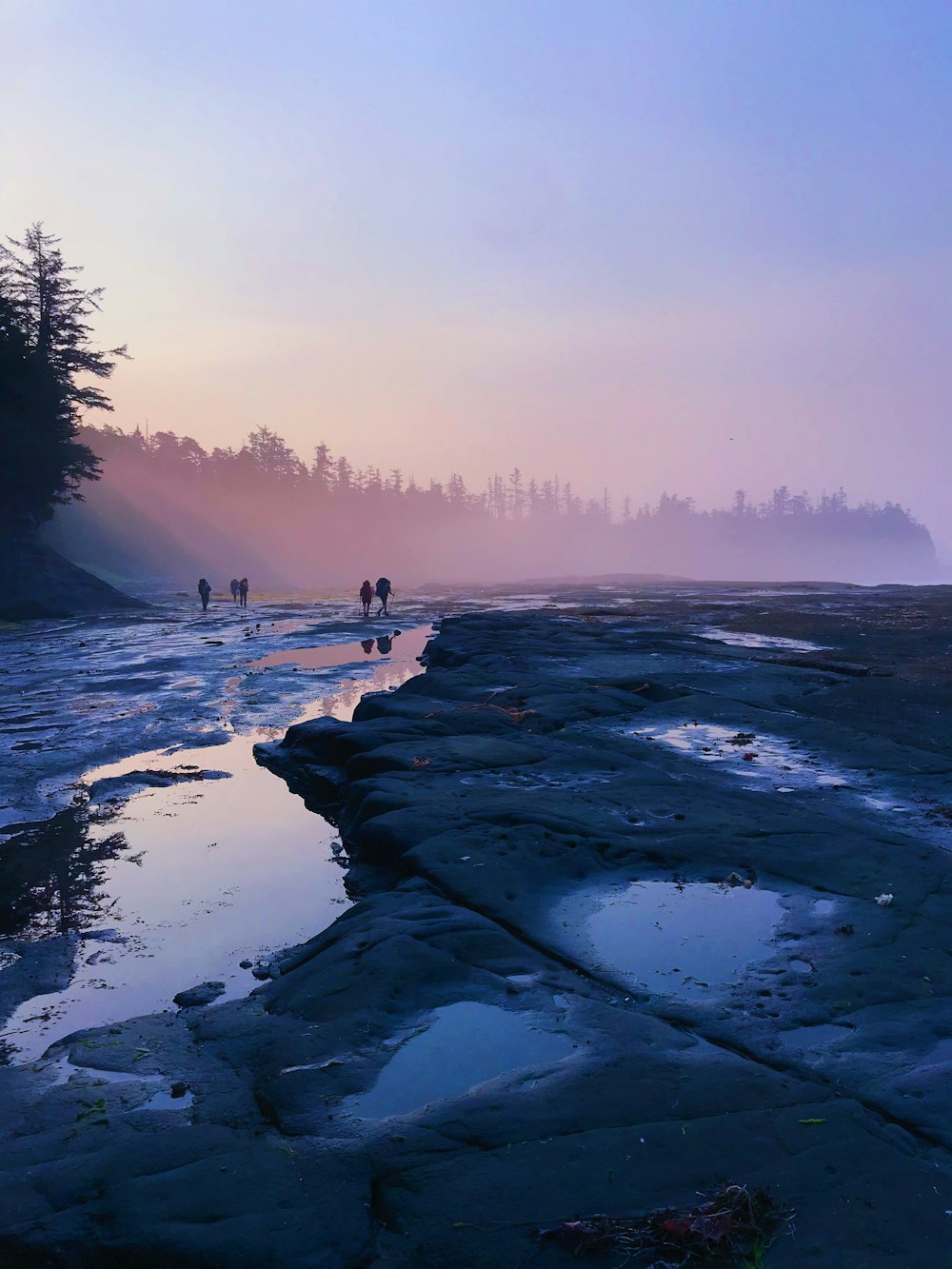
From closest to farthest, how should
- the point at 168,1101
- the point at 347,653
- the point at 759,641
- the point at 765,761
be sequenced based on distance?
1. the point at 168,1101
2. the point at 765,761
3. the point at 759,641
4. the point at 347,653

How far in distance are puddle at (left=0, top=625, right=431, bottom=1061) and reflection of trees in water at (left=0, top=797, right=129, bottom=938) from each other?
0.06ft

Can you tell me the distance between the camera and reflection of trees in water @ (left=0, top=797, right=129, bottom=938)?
6.96 metres

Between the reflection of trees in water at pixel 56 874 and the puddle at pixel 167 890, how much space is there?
18 mm

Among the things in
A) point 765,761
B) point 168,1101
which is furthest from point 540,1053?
point 765,761

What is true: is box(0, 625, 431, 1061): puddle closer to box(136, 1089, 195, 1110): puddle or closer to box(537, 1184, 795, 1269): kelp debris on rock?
box(136, 1089, 195, 1110): puddle

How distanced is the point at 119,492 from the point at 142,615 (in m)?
71.3

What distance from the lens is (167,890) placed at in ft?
25.3

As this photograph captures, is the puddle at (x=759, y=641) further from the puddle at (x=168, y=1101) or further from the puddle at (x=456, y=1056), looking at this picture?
the puddle at (x=168, y=1101)

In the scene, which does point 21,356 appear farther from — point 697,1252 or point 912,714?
point 697,1252

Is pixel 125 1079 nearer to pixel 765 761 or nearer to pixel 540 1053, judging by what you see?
pixel 540 1053

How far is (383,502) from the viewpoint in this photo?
554ft

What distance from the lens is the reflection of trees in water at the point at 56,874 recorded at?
696 centimetres

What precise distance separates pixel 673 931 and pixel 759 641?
68.8 feet

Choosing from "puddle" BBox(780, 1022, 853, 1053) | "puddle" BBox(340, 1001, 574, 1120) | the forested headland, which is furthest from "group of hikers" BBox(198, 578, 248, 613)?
"puddle" BBox(780, 1022, 853, 1053)
